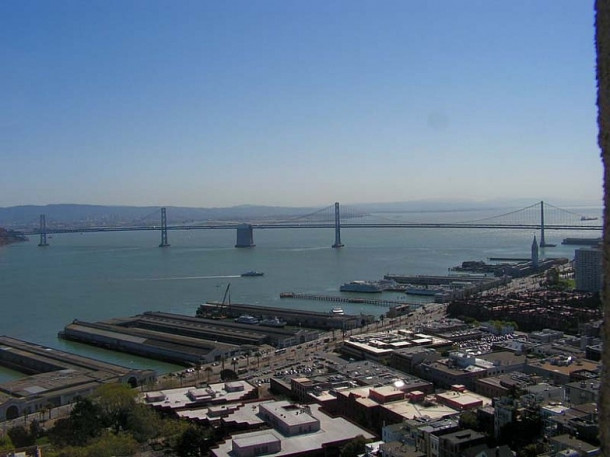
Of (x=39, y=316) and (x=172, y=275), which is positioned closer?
(x=39, y=316)

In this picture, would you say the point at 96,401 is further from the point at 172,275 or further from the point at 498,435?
the point at 172,275

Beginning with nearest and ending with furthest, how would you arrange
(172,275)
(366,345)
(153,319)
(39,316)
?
1. (366,345)
2. (153,319)
3. (39,316)
4. (172,275)

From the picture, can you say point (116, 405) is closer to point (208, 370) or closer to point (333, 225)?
point (208, 370)

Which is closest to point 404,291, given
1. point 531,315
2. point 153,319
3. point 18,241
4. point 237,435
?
point 531,315

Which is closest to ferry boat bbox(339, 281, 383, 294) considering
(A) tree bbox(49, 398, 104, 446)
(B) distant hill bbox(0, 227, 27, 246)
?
(A) tree bbox(49, 398, 104, 446)

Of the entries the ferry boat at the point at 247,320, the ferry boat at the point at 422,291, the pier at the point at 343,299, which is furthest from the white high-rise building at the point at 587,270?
the ferry boat at the point at 247,320

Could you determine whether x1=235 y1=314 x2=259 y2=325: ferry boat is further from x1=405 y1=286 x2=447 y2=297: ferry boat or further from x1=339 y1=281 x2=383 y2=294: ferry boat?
x1=405 y1=286 x2=447 y2=297: ferry boat

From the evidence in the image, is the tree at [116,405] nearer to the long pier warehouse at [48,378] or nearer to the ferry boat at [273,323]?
the long pier warehouse at [48,378]

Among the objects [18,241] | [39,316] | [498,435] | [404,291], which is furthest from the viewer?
[18,241]
